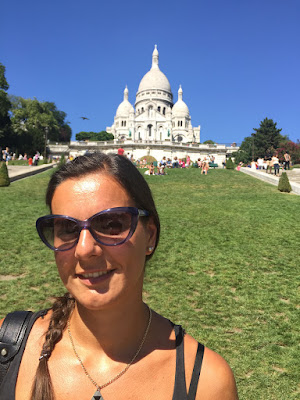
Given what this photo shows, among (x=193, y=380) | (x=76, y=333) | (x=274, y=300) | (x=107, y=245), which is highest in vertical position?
(x=107, y=245)

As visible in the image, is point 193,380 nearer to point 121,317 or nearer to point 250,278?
point 121,317

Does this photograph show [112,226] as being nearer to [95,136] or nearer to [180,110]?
[95,136]

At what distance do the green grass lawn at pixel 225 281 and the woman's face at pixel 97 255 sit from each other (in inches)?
92.7

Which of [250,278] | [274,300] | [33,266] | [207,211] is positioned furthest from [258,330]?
[207,211]

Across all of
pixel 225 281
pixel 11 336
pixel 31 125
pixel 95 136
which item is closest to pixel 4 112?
pixel 31 125

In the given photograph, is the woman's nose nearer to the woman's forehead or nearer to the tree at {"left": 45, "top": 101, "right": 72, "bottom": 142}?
the woman's forehead

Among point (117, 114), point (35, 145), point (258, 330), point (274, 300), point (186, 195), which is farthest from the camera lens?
point (117, 114)

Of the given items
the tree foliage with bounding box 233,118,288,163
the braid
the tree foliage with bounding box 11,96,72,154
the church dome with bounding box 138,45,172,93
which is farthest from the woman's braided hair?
the church dome with bounding box 138,45,172,93

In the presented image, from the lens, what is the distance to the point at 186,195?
1379cm

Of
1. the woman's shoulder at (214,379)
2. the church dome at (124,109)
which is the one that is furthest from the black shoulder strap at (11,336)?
the church dome at (124,109)

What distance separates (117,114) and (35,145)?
48188 mm

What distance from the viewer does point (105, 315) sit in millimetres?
1159

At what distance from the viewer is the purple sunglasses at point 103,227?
1133 mm

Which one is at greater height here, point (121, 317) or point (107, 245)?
point (107, 245)
